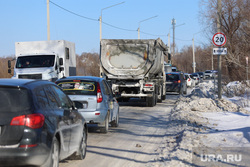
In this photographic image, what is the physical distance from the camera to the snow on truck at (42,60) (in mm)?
21156

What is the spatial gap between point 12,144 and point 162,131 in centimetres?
728

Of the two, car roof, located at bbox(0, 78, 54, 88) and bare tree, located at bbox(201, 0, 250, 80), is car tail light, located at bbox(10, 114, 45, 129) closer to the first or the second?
car roof, located at bbox(0, 78, 54, 88)

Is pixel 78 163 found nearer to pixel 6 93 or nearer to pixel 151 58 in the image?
pixel 6 93

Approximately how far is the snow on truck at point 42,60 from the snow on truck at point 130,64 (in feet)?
8.33

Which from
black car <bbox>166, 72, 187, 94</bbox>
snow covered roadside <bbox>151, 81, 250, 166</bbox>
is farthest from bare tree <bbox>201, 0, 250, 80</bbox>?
snow covered roadside <bbox>151, 81, 250, 166</bbox>

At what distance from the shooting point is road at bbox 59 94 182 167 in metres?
7.62

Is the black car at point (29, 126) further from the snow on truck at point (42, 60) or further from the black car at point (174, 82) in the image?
the black car at point (174, 82)

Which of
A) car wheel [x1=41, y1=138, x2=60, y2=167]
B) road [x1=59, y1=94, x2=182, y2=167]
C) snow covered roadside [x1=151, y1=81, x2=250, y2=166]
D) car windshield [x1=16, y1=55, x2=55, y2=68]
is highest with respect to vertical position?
car windshield [x1=16, y1=55, x2=55, y2=68]

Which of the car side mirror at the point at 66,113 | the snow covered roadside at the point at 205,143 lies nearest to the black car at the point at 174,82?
the snow covered roadside at the point at 205,143

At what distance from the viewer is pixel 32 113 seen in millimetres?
5453

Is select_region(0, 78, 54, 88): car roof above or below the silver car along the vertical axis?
above

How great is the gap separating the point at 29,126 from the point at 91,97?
17.8 feet

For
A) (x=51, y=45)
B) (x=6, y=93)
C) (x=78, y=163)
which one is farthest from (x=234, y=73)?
(x=6, y=93)

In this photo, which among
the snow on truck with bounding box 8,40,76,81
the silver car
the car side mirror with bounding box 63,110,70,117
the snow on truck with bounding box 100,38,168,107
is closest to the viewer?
the car side mirror with bounding box 63,110,70,117
